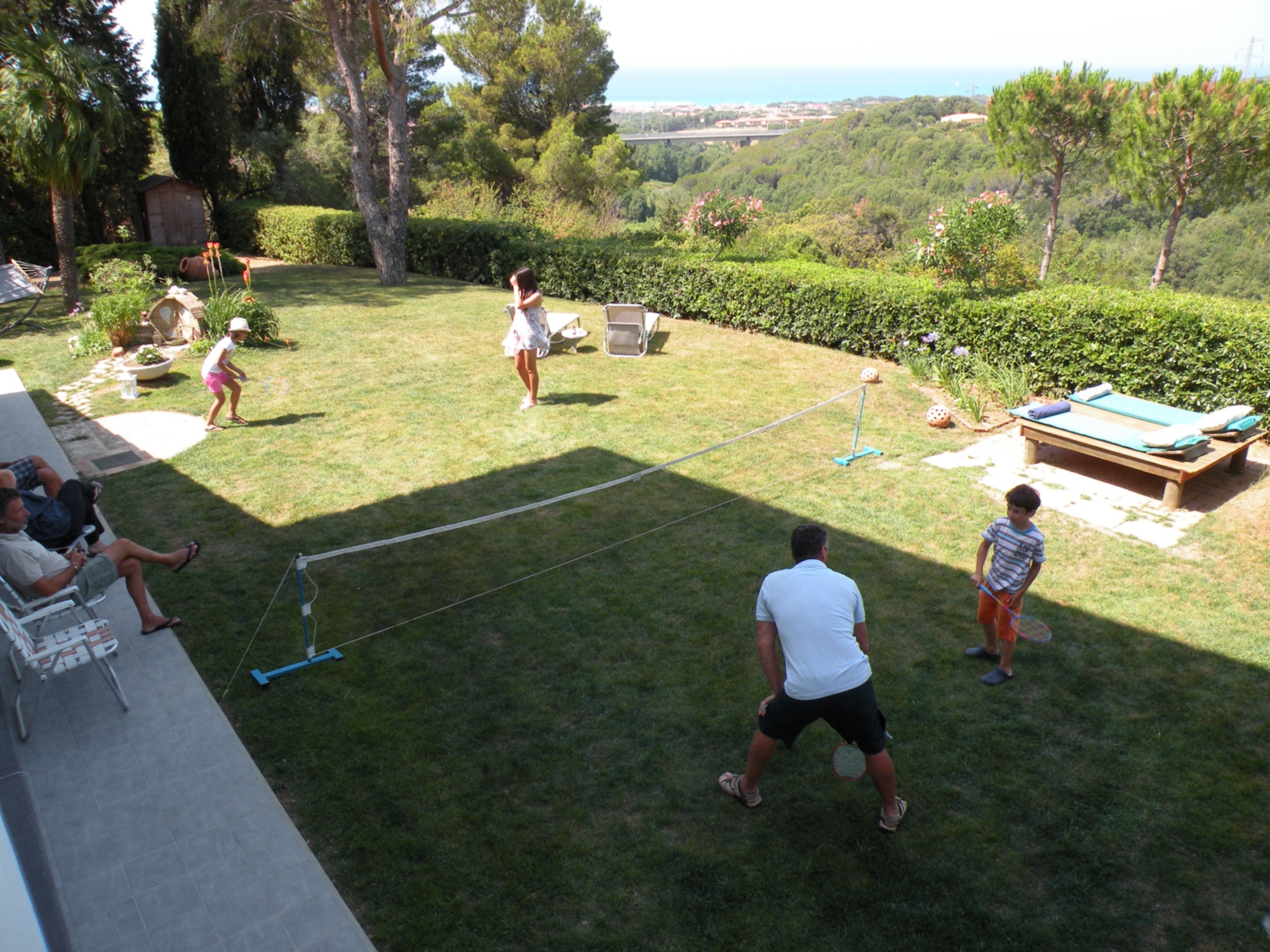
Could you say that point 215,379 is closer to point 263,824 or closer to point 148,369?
point 148,369

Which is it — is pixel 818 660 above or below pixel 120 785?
above

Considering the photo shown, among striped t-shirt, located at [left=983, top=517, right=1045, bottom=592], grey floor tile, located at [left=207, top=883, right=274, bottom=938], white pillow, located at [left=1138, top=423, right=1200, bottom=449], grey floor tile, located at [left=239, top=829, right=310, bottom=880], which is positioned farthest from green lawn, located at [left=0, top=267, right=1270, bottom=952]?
white pillow, located at [left=1138, top=423, right=1200, bottom=449]

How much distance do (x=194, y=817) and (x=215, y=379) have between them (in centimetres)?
554

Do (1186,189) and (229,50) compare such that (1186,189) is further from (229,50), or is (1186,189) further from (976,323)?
(229,50)

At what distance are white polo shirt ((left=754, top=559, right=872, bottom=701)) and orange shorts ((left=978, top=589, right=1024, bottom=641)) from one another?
1.53m

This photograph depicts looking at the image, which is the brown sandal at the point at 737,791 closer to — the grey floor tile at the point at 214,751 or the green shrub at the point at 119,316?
the grey floor tile at the point at 214,751

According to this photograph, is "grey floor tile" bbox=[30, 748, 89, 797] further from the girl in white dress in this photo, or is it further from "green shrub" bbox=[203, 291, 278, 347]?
"green shrub" bbox=[203, 291, 278, 347]

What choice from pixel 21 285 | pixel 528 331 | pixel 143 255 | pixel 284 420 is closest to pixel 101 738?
pixel 284 420

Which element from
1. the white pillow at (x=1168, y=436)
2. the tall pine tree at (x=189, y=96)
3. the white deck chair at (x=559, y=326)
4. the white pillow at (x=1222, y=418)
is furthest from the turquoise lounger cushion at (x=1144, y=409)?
the tall pine tree at (x=189, y=96)

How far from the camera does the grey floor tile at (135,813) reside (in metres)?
3.60

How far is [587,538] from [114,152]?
66.8ft

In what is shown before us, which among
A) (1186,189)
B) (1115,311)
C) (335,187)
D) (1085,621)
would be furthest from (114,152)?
(1186,189)

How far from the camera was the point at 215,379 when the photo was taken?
26.5 ft

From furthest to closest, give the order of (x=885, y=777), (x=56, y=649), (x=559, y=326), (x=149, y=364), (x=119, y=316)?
1. (x=559, y=326)
2. (x=119, y=316)
3. (x=149, y=364)
4. (x=56, y=649)
5. (x=885, y=777)
